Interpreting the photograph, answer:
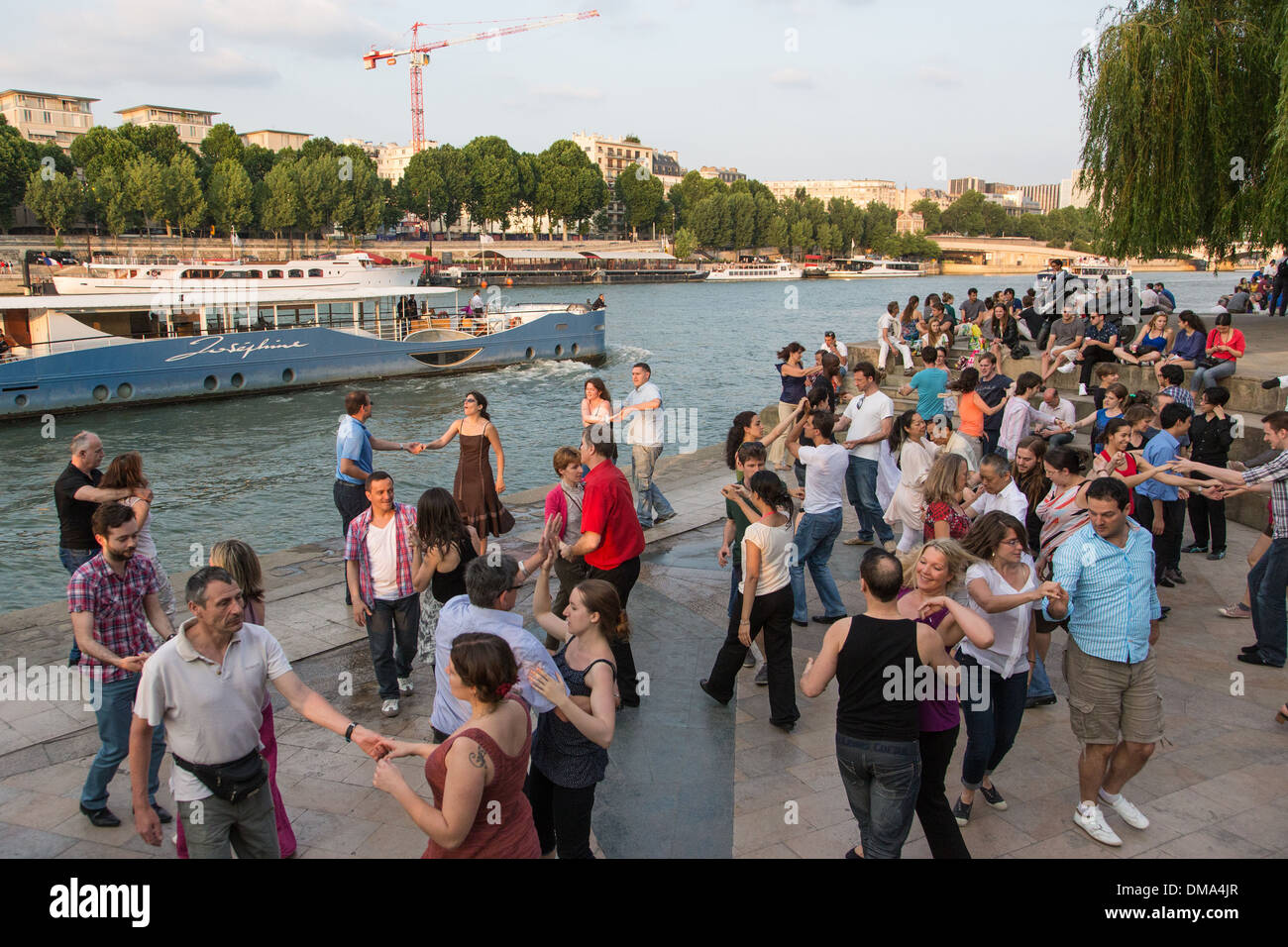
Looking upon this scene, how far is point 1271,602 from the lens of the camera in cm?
621

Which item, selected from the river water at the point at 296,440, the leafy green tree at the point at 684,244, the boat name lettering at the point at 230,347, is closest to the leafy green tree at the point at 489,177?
the leafy green tree at the point at 684,244

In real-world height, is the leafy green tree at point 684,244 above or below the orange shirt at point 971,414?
above

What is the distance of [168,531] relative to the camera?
1455cm

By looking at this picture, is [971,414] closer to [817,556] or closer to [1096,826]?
[817,556]

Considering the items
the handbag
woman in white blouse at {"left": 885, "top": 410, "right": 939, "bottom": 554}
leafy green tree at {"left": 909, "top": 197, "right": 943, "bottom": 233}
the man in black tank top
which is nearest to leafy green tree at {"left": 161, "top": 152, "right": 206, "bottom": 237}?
woman in white blouse at {"left": 885, "top": 410, "right": 939, "bottom": 554}

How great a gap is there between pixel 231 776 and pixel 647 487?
23.0 ft

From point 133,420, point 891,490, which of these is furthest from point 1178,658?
point 133,420

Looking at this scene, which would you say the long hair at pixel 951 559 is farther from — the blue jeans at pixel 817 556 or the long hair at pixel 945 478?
the blue jeans at pixel 817 556

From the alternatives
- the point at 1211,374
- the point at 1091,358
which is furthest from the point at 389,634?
the point at 1091,358

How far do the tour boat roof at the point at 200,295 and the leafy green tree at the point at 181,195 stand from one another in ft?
189

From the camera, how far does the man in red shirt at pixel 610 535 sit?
575cm

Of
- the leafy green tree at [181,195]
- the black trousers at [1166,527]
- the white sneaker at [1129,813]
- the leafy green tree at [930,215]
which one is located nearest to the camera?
the white sneaker at [1129,813]

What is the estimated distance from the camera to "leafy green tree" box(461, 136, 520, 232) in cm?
11012

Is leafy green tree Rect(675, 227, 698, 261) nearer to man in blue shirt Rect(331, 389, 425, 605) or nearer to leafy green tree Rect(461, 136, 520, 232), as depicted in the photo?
leafy green tree Rect(461, 136, 520, 232)
